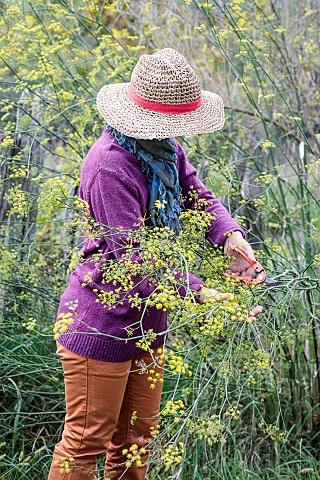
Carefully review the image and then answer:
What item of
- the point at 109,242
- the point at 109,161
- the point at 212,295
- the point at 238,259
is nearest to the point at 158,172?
the point at 109,161

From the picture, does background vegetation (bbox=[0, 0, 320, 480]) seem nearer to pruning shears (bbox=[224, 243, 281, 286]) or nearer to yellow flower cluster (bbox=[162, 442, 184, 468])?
pruning shears (bbox=[224, 243, 281, 286])

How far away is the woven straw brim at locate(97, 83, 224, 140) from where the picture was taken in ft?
6.98

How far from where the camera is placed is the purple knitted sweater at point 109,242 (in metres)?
2.12

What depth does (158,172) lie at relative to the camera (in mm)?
2227

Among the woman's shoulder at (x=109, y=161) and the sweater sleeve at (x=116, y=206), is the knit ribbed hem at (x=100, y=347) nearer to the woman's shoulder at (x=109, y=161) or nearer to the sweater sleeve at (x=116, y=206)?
the sweater sleeve at (x=116, y=206)

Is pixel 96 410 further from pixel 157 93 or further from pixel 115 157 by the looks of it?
pixel 157 93

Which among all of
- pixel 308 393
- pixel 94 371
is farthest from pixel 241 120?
pixel 94 371

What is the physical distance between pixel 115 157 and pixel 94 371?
748 millimetres

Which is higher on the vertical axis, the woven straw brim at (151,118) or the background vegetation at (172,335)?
the woven straw brim at (151,118)

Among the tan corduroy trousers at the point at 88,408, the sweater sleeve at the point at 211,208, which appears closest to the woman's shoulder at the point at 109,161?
the sweater sleeve at the point at 211,208

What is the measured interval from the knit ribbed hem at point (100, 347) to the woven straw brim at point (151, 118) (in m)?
0.70

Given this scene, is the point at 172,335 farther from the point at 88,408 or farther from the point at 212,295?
the point at 212,295

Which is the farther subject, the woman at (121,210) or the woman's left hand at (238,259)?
the woman's left hand at (238,259)

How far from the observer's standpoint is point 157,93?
2.20m
